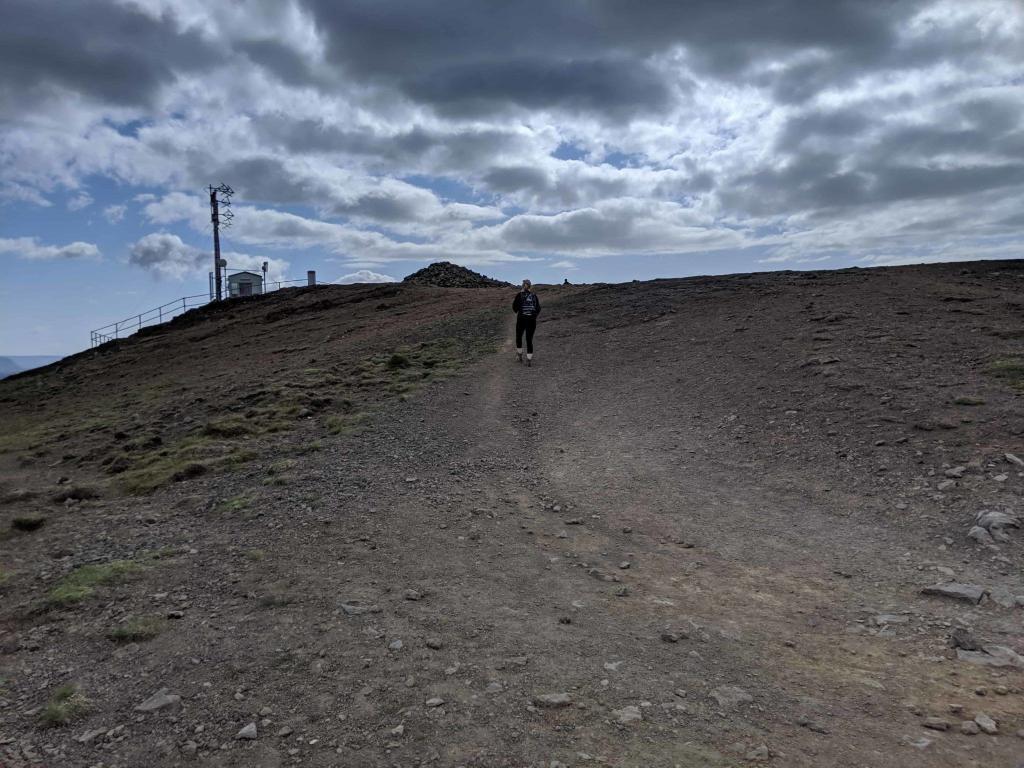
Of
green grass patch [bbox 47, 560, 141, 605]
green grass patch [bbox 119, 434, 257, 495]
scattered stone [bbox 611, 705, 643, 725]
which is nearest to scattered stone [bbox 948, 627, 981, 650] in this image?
scattered stone [bbox 611, 705, 643, 725]

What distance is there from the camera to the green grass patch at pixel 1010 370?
32.6 ft

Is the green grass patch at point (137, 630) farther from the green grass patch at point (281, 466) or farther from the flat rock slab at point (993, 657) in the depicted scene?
the flat rock slab at point (993, 657)

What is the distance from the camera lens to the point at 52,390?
87.7 ft

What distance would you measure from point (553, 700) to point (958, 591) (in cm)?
354

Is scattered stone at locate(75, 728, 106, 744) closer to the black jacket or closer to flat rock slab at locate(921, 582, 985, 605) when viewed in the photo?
flat rock slab at locate(921, 582, 985, 605)

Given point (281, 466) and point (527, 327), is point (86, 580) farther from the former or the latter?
point (527, 327)

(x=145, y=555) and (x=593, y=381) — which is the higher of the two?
(x=593, y=381)

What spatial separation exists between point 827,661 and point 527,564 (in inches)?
104

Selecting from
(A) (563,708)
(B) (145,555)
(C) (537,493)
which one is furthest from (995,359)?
(B) (145,555)

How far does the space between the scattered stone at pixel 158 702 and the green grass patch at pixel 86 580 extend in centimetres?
222

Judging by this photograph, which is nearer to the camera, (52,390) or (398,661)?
(398,661)

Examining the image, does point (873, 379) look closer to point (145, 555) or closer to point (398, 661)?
point (398, 661)

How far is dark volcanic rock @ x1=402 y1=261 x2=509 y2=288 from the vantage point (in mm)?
38125

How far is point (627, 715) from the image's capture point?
12.6 feet
